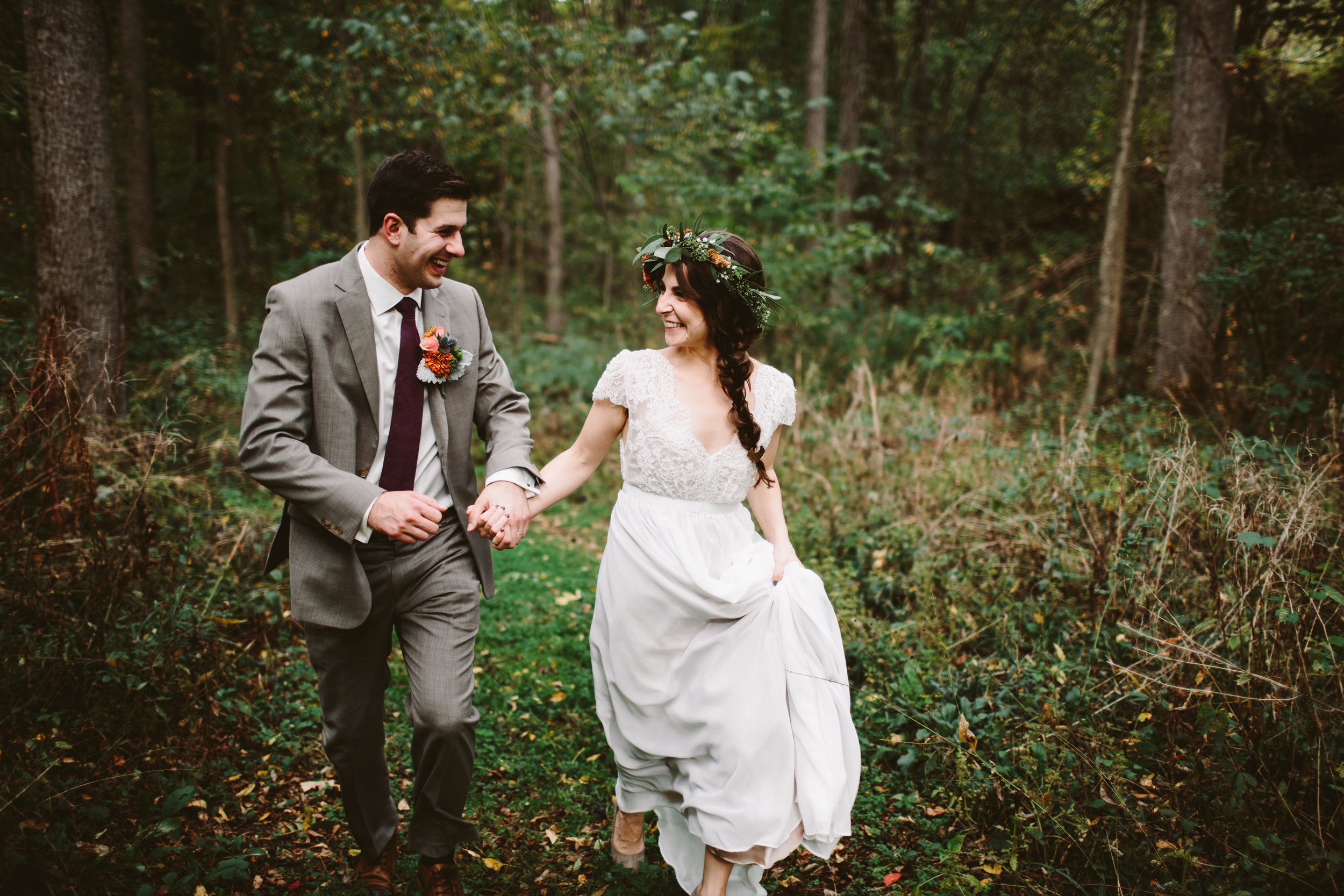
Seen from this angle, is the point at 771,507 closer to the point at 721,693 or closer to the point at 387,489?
the point at 721,693

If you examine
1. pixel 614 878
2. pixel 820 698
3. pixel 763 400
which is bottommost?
pixel 614 878

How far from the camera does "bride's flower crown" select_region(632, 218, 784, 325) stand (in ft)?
8.96

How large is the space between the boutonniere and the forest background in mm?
1746

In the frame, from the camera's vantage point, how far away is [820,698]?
2594mm

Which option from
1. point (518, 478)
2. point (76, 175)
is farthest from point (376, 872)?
point (76, 175)

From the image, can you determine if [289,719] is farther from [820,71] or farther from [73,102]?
[820,71]

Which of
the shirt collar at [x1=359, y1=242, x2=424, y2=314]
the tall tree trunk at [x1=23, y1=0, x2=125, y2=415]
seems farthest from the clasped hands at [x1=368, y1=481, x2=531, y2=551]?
the tall tree trunk at [x1=23, y1=0, x2=125, y2=415]

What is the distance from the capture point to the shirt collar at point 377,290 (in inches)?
99.2

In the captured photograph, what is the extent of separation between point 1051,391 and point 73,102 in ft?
31.7

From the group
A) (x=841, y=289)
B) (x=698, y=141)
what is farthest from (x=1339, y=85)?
(x=698, y=141)

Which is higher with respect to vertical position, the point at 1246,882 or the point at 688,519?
the point at 688,519

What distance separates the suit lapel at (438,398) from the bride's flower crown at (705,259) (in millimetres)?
791

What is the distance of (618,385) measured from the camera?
2.84 metres

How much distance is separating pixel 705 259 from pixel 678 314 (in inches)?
9.1
